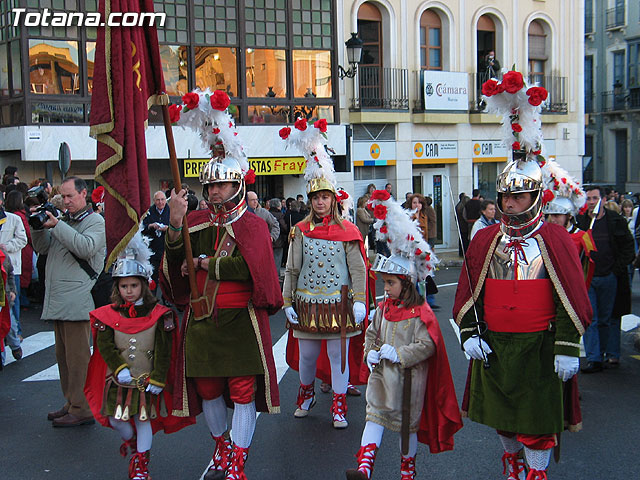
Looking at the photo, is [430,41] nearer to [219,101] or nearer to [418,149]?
[418,149]

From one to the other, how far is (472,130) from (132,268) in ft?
64.5

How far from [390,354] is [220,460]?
1456 millimetres

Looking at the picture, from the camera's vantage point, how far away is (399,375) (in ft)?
16.2

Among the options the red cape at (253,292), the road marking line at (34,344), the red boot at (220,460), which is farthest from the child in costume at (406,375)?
the road marking line at (34,344)

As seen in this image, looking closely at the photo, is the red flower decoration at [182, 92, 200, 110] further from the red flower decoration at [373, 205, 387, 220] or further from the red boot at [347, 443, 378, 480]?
the red boot at [347, 443, 378, 480]

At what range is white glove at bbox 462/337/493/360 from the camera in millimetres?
4703

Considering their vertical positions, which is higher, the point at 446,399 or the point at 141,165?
the point at 141,165

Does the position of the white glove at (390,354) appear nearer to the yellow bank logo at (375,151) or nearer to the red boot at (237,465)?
the red boot at (237,465)

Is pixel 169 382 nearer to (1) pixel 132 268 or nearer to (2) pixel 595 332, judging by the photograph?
(1) pixel 132 268

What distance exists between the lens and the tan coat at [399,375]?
4867 mm

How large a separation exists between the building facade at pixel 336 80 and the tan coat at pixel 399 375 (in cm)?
1334

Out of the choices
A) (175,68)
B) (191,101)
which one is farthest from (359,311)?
(175,68)

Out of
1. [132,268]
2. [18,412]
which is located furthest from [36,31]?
[132,268]

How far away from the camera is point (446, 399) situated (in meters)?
4.94
